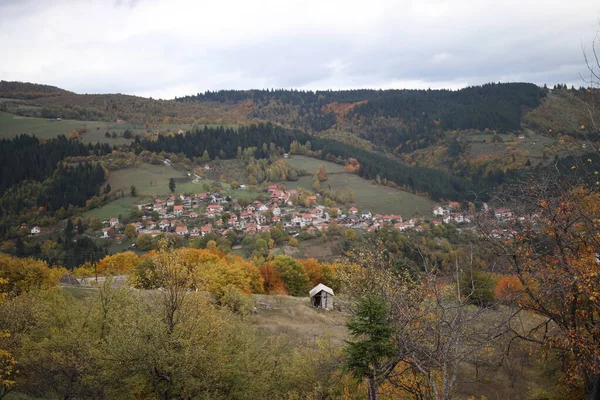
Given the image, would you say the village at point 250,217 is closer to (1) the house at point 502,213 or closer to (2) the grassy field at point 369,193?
(2) the grassy field at point 369,193

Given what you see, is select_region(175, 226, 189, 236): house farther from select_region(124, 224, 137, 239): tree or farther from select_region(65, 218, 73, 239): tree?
select_region(65, 218, 73, 239): tree

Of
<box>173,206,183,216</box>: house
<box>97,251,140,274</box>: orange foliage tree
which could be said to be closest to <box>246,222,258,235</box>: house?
<box>173,206,183,216</box>: house

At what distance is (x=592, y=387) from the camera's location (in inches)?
406

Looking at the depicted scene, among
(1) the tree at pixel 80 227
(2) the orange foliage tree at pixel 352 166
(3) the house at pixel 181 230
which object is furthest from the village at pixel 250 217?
(2) the orange foliage tree at pixel 352 166

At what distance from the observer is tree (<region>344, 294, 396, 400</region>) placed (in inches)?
500

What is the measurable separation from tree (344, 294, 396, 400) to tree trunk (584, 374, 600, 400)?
5.01m

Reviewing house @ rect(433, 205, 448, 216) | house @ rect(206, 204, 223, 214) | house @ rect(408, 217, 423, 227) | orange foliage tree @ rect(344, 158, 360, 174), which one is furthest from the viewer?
orange foliage tree @ rect(344, 158, 360, 174)

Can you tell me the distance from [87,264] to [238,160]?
95.8 metres

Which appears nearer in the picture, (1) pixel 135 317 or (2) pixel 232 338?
(1) pixel 135 317

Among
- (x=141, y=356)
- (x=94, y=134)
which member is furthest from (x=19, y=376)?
(x=94, y=134)

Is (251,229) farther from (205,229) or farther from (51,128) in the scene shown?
(51,128)

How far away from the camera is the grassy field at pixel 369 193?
131375mm

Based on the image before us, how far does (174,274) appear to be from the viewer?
15.9 meters

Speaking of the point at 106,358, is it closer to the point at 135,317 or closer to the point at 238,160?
the point at 135,317
